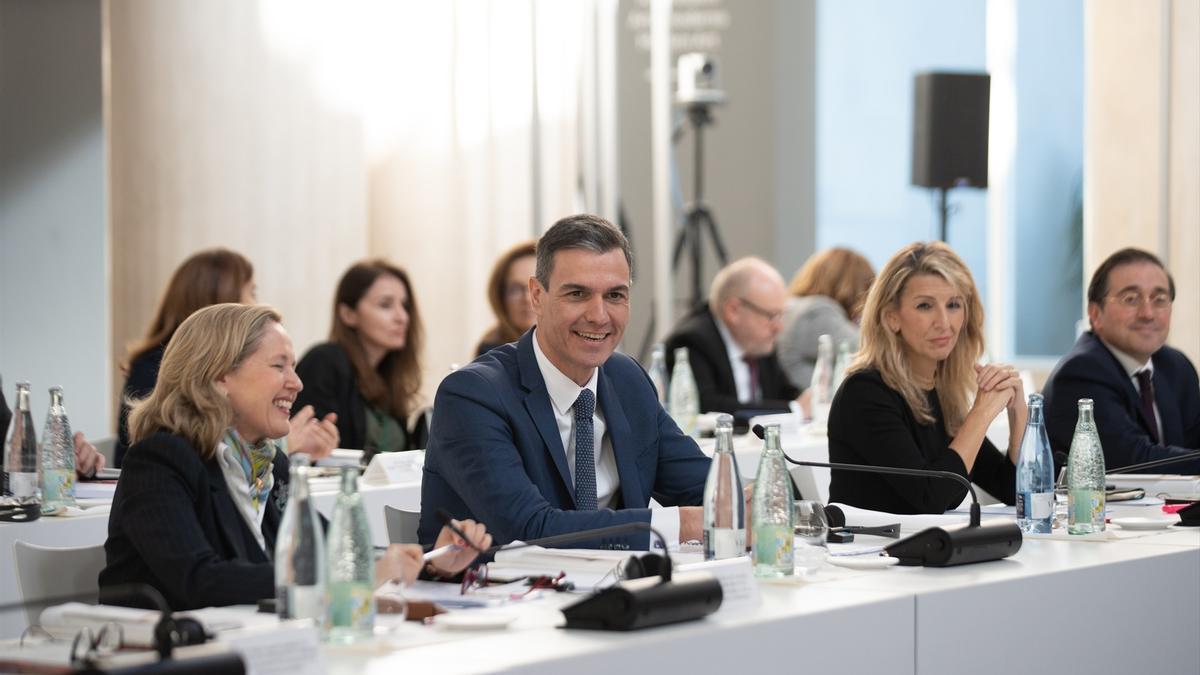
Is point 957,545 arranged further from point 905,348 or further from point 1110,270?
point 1110,270

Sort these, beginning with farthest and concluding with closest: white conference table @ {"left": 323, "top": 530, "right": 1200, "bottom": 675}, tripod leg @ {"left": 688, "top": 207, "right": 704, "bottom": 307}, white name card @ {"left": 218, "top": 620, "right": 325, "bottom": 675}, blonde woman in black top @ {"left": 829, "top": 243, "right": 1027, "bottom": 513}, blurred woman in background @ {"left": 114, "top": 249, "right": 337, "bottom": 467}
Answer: tripod leg @ {"left": 688, "top": 207, "right": 704, "bottom": 307}
blurred woman in background @ {"left": 114, "top": 249, "right": 337, "bottom": 467}
blonde woman in black top @ {"left": 829, "top": 243, "right": 1027, "bottom": 513}
white conference table @ {"left": 323, "top": 530, "right": 1200, "bottom": 675}
white name card @ {"left": 218, "top": 620, "right": 325, "bottom": 675}

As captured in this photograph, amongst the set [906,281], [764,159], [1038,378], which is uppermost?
[764,159]

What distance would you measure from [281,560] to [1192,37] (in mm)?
4636

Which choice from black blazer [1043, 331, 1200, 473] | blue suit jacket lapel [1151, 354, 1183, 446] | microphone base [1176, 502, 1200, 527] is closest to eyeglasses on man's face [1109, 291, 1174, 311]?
black blazer [1043, 331, 1200, 473]

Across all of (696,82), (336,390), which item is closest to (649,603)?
(336,390)

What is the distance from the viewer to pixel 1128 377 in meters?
4.21

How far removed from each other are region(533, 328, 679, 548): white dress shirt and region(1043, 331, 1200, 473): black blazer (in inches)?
61.3

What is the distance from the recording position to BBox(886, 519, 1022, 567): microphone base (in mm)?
2424

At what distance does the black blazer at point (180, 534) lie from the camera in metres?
2.30

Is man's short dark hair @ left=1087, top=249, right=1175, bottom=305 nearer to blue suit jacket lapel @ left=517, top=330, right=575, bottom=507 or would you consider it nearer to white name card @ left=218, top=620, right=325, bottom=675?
blue suit jacket lapel @ left=517, top=330, right=575, bottom=507

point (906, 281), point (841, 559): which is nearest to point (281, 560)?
point (841, 559)

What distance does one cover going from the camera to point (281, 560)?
1920mm

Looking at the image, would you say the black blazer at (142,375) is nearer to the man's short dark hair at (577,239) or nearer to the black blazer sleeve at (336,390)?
the black blazer sleeve at (336,390)

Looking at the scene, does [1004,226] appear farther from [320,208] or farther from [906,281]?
[906,281]
